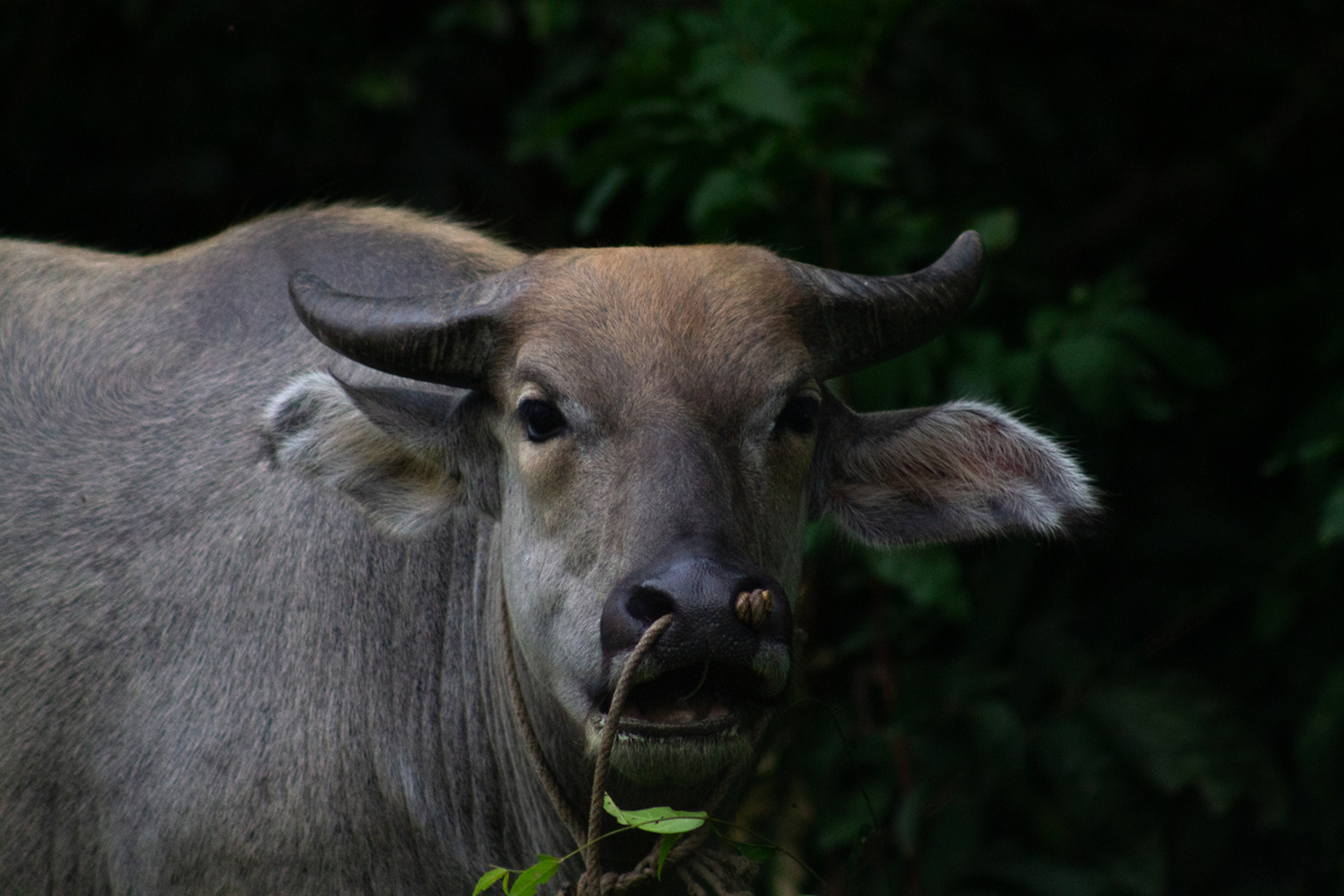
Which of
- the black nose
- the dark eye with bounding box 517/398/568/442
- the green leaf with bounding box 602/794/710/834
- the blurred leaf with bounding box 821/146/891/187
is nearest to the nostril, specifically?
the black nose

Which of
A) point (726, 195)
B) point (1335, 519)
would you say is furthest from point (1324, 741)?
point (726, 195)

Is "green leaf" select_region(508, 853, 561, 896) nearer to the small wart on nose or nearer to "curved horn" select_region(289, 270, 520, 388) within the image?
the small wart on nose

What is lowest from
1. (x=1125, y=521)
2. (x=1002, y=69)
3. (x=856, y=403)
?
(x=1125, y=521)

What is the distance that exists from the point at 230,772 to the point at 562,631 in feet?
3.30

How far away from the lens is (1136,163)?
767 cm

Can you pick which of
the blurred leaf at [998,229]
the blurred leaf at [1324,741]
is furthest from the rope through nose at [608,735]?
the blurred leaf at [1324,741]

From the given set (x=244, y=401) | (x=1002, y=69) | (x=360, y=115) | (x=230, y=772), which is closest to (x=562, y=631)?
(x=230, y=772)

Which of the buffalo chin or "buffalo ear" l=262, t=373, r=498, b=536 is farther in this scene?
"buffalo ear" l=262, t=373, r=498, b=536

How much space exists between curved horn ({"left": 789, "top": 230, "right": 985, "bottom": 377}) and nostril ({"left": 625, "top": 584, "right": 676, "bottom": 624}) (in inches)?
39.4

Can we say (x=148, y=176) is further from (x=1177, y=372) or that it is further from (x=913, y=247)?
(x=1177, y=372)

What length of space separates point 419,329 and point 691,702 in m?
1.18

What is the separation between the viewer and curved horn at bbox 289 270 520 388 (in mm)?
3307

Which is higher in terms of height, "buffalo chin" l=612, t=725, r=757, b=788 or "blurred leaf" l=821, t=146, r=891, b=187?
"buffalo chin" l=612, t=725, r=757, b=788

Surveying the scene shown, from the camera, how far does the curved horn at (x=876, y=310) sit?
349cm
